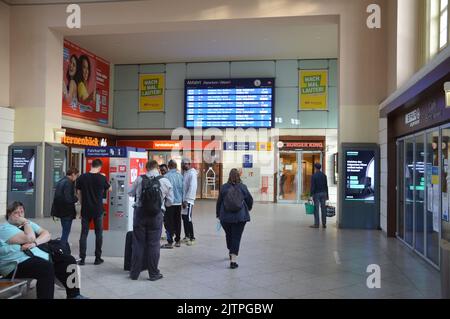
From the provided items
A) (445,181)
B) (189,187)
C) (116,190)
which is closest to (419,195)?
(445,181)

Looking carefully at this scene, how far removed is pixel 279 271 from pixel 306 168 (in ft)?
36.4

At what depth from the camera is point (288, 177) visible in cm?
1652

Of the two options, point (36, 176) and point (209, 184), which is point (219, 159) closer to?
point (209, 184)

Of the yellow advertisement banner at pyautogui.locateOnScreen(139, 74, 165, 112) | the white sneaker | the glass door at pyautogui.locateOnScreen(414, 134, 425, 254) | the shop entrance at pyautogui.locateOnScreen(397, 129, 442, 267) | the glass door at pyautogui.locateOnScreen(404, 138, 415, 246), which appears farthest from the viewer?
the yellow advertisement banner at pyautogui.locateOnScreen(139, 74, 165, 112)

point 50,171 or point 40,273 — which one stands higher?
point 50,171

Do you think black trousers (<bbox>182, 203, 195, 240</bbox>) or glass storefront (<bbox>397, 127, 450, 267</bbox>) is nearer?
glass storefront (<bbox>397, 127, 450, 267</bbox>)

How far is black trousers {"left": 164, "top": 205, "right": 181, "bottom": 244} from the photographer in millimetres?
7234

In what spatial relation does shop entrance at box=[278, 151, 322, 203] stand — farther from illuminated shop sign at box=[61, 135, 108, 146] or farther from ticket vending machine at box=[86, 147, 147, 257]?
ticket vending machine at box=[86, 147, 147, 257]

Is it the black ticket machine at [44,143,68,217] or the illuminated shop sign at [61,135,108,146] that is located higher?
Answer: the illuminated shop sign at [61,135,108,146]

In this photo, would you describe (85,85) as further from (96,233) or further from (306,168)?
(96,233)

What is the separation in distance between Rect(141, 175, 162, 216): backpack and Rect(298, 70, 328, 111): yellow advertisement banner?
11.8 meters

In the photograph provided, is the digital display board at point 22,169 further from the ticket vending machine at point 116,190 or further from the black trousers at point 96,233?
the black trousers at point 96,233

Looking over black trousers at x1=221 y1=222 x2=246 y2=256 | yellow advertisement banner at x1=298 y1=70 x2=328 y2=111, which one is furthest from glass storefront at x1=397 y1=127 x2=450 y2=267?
yellow advertisement banner at x1=298 y1=70 x2=328 y2=111

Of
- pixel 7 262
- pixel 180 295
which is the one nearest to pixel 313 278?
pixel 180 295
